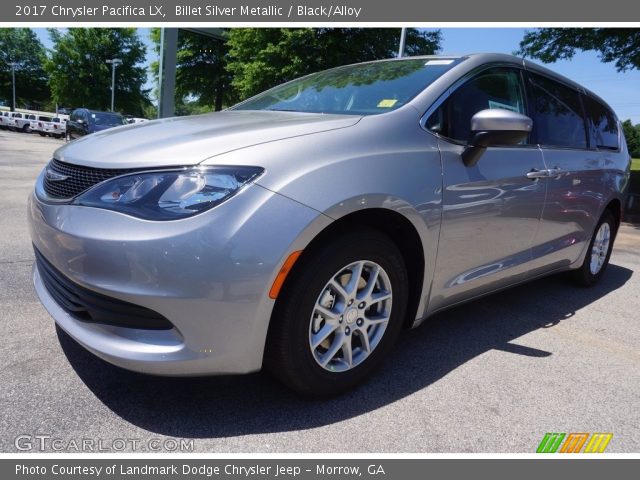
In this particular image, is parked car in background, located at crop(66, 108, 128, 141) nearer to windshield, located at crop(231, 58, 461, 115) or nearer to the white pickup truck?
the white pickup truck

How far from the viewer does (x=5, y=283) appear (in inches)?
133

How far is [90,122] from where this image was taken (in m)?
18.3

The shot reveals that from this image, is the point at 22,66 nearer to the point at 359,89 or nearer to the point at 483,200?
the point at 359,89

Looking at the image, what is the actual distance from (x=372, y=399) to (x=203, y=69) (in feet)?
99.3

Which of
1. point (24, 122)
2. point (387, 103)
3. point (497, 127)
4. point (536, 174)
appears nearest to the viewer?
point (497, 127)

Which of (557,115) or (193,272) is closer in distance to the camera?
(193,272)

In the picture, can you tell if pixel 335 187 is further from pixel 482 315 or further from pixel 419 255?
pixel 482 315

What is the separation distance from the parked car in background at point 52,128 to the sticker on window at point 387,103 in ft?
103

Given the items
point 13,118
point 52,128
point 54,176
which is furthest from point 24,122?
point 54,176

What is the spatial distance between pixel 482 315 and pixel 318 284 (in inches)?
78.5

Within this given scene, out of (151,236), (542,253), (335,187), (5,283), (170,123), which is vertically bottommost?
(5,283)

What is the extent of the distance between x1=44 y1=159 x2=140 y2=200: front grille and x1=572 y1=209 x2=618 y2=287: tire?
3779 mm

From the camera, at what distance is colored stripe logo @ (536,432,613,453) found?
207 centimetres
